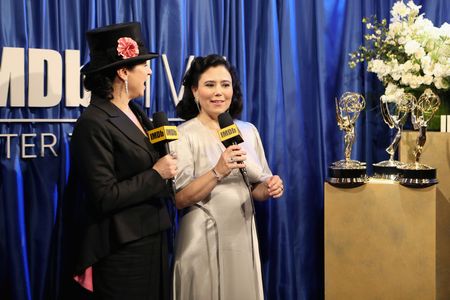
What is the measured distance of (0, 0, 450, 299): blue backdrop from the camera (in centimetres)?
267

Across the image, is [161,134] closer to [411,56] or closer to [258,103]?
[258,103]

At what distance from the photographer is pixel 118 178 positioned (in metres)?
2.30

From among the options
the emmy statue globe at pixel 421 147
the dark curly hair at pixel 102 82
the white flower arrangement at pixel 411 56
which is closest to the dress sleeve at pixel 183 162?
the dark curly hair at pixel 102 82

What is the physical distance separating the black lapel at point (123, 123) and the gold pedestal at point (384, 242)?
3.86ft

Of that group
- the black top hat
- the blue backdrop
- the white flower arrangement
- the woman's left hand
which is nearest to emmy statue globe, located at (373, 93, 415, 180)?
the white flower arrangement

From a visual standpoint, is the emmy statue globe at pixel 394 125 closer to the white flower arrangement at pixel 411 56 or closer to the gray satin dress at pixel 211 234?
the white flower arrangement at pixel 411 56

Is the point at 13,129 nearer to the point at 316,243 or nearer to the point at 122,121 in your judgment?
the point at 122,121

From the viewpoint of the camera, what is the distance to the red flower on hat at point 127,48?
233cm

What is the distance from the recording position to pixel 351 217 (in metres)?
3.12

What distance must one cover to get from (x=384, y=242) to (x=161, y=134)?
1.39m

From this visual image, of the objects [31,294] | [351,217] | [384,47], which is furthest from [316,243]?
[31,294]

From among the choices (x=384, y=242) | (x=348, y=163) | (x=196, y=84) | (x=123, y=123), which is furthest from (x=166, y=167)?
(x=384, y=242)

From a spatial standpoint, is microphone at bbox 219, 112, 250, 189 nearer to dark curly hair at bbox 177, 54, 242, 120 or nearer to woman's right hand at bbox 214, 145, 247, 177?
woman's right hand at bbox 214, 145, 247, 177

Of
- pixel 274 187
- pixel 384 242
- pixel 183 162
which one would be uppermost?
pixel 183 162
